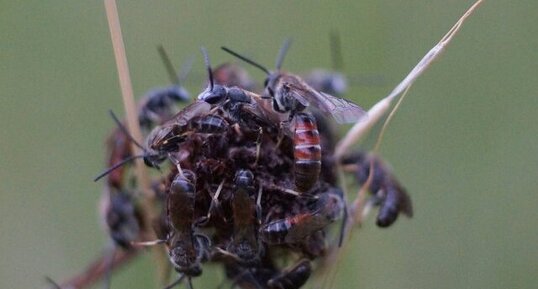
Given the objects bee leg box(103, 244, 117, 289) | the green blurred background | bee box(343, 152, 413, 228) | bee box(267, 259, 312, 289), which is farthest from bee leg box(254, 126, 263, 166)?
the green blurred background

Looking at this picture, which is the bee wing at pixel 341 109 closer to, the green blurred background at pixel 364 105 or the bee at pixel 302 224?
the bee at pixel 302 224

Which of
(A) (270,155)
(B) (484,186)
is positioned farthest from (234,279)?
(B) (484,186)

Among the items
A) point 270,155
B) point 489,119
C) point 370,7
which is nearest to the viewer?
point 270,155

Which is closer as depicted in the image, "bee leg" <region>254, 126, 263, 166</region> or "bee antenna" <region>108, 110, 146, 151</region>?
"bee leg" <region>254, 126, 263, 166</region>

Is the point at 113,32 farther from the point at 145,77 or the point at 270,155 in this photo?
the point at 145,77

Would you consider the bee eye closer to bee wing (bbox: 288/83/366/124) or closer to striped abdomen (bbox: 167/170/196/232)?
bee wing (bbox: 288/83/366/124)

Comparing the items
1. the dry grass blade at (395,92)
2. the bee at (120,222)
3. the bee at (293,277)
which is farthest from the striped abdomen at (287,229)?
the bee at (120,222)
